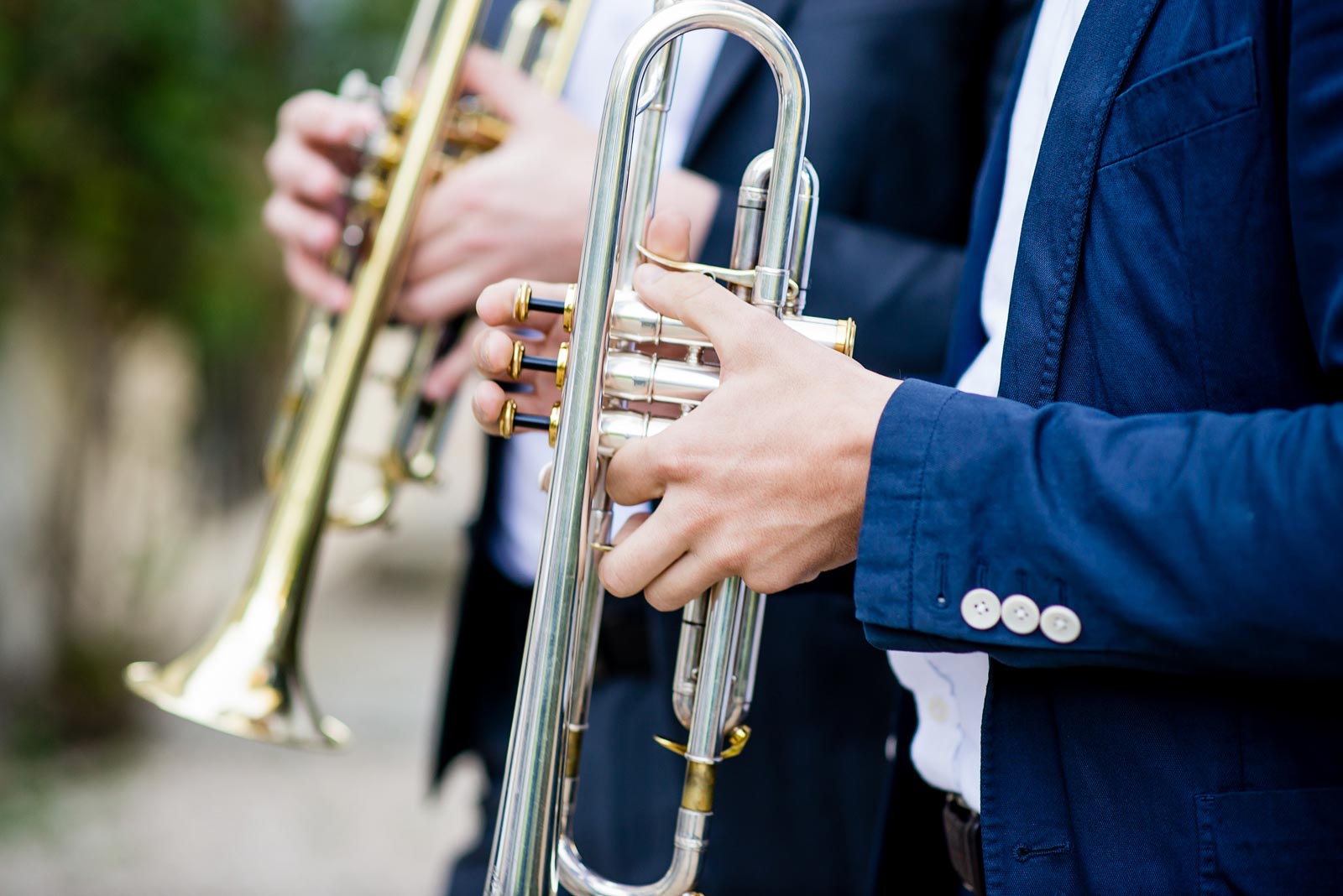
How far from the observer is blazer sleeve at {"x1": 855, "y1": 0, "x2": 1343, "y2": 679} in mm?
629

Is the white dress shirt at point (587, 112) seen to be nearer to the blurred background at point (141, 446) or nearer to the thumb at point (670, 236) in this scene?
the thumb at point (670, 236)

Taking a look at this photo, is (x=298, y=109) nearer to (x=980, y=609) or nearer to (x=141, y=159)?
(x=980, y=609)

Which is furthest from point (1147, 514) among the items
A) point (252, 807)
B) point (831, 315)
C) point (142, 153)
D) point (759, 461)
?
point (252, 807)

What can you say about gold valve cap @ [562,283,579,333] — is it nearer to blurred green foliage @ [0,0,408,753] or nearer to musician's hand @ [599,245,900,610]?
musician's hand @ [599,245,900,610]

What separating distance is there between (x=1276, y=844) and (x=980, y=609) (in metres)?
0.22

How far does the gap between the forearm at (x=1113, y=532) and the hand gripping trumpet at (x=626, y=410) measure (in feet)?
0.41

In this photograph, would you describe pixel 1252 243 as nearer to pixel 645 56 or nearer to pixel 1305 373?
pixel 1305 373

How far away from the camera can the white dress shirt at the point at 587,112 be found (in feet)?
4.89

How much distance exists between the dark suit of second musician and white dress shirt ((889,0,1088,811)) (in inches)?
11.9

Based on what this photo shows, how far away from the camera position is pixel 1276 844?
0.70 meters

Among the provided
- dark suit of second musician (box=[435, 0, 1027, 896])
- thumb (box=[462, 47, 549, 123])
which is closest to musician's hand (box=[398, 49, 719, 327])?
thumb (box=[462, 47, 549, 123])

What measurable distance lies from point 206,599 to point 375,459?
8.22ft

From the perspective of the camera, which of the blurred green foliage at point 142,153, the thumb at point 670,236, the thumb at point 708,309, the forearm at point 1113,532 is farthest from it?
the blurred green foliage at point 142,153

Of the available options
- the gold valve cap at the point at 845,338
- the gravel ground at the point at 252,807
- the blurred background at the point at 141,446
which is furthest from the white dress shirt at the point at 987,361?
the blurred background at the point at 141,446
